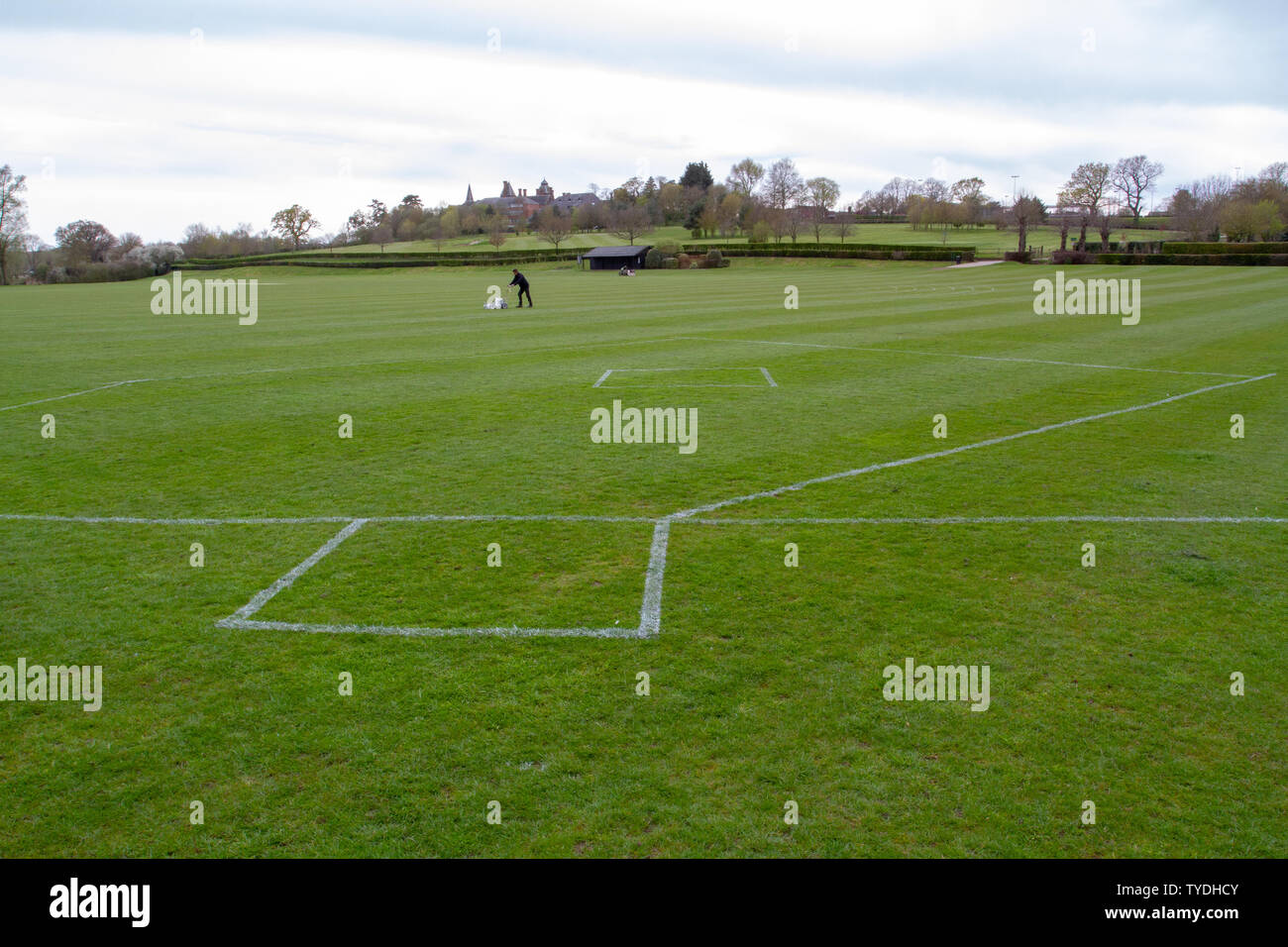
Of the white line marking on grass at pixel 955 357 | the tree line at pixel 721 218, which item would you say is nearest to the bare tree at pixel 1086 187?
the tree line at pixel 721 218

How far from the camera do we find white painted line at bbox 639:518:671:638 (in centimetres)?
696

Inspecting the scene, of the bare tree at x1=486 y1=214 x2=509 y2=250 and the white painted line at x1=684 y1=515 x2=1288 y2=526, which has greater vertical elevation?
the bare tree at x1=486 y1=214 x2=509 y2=250

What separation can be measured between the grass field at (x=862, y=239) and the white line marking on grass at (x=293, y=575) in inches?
4140

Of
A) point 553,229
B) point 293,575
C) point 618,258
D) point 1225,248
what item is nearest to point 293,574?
point 293,575

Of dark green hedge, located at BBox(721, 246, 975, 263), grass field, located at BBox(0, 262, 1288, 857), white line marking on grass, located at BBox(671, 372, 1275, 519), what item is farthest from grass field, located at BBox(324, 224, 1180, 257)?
grass field, located at BBox(0, 262, 1288, 857)

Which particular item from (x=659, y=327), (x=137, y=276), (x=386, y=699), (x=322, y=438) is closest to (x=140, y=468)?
(x=322, y=438)

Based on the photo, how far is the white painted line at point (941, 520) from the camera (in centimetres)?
933

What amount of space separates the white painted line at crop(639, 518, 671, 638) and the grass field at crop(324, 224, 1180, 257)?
4094 inches

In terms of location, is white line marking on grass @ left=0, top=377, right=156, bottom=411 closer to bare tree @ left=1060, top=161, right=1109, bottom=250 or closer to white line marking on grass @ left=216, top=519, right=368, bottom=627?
white line marking on grass @ left=216, top=519, right=368, bottom=627

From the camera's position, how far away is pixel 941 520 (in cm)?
942

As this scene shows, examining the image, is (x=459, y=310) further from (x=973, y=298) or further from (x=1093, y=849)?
(x=1093, y=849)

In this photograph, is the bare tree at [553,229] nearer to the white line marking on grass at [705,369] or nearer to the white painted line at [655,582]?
the white line marking on grass at [705,369]
